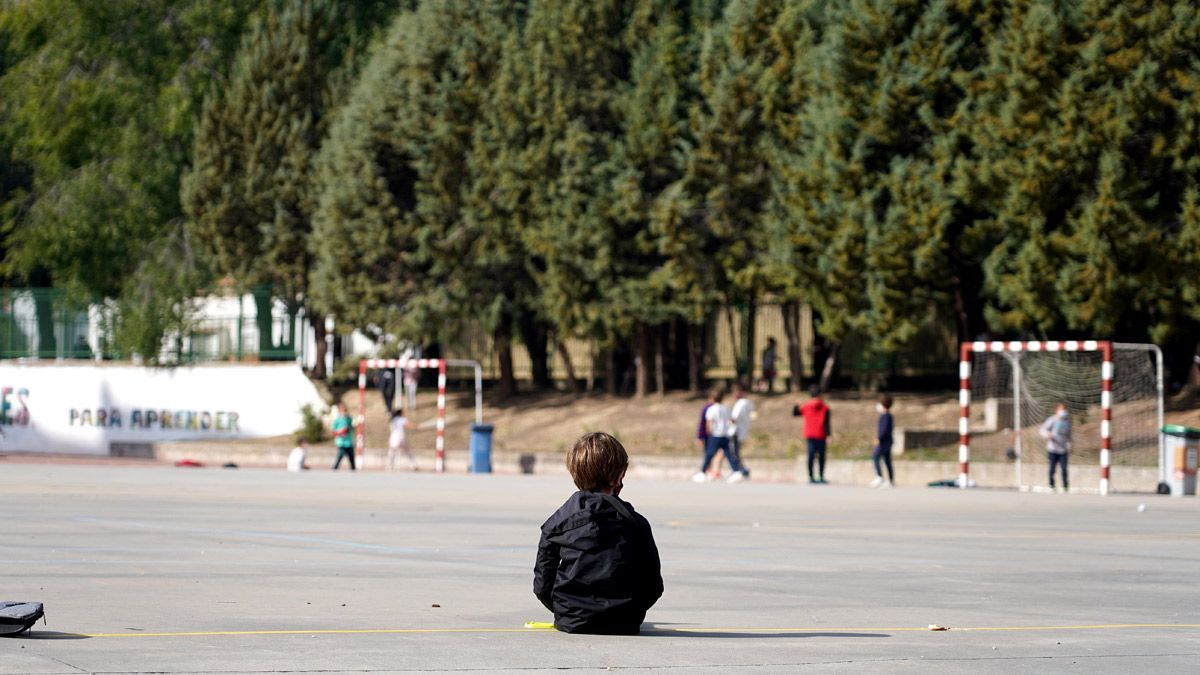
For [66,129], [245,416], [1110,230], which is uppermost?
[66,129]

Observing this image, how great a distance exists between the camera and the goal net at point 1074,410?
3438 cm

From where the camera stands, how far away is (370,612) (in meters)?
9.98

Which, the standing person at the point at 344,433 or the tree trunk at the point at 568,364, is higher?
the tree trunk at the point at 568,364

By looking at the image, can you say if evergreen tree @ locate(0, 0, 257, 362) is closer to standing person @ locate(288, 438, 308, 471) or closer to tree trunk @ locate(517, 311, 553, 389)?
tree trunk @ locate(517, 311, 553, 389)

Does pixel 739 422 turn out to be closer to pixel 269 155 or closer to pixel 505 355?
pixel 505 355

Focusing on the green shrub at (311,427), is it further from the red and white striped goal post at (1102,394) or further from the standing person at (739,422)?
the red and white striped goal post at (1102,394)

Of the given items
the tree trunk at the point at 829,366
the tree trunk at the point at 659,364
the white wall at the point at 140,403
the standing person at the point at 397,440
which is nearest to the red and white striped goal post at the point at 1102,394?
the tree trunk at the point at 829,366

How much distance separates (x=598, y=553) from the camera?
8594mm

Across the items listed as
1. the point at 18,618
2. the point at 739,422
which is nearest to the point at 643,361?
the point at 739,422

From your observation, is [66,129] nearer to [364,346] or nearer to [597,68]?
[364,346]

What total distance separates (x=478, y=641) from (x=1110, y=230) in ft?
94.2

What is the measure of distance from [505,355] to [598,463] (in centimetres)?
4083

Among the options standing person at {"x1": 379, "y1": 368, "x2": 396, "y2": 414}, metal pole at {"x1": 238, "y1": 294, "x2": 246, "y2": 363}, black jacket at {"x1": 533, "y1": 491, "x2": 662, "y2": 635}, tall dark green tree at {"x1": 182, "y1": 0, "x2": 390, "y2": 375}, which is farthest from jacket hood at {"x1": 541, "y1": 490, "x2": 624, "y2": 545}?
metal pole at {"x1": 238, "y1": 294, "x2": 246, "y2": 363}

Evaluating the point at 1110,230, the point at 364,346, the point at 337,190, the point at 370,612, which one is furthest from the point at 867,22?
the point at 370,612
